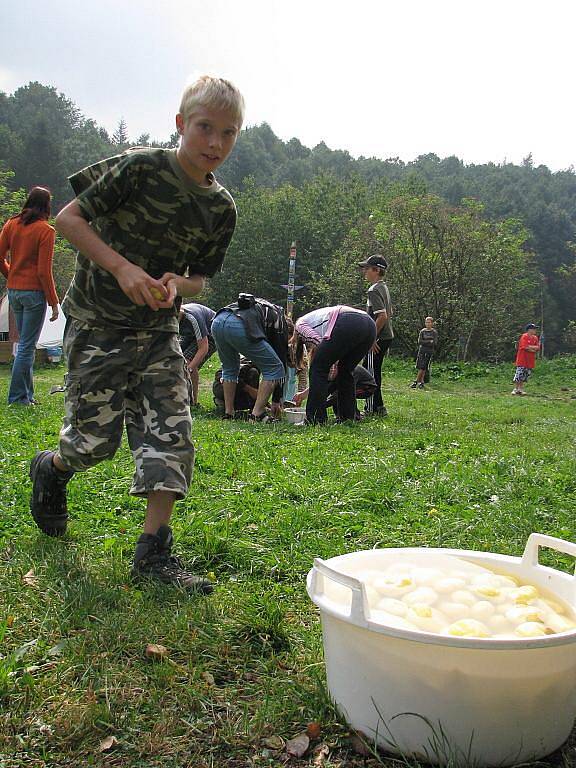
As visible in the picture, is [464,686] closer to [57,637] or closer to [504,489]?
[57,637]

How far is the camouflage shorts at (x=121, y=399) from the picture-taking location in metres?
3.00

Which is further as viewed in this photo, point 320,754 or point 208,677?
point 208,677

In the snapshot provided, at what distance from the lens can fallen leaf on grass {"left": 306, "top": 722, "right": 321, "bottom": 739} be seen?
186 cm

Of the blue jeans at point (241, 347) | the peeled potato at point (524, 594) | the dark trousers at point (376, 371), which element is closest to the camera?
the peeled potato at point (524, 594)

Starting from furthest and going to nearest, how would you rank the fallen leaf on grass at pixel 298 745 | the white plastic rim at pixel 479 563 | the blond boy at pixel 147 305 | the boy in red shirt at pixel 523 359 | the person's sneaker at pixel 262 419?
1. the boy in red shirt at pixel 523 359
2. the person's sneaker at pixel 262 419
3. the blond boy at pixel 147 305
4. the fallen leaf on grass at pixel 298 745
5. the white plastic rim at pixel 479 563

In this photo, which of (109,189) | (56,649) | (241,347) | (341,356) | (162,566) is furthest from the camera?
(241,347)

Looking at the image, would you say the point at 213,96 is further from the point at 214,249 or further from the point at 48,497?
the point at 48,497

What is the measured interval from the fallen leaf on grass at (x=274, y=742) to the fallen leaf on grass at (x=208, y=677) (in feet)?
1.02

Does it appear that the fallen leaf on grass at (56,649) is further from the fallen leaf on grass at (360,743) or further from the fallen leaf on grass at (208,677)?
the fallen leaf on grass at (360,743)

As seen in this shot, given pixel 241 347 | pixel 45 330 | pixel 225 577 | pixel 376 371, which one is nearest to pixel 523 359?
pixel 376 371

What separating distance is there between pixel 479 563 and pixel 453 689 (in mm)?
702

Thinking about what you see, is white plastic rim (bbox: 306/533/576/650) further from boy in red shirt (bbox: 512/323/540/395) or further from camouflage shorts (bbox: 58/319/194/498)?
boy in red shirt (bbox: 512/323/540/395)

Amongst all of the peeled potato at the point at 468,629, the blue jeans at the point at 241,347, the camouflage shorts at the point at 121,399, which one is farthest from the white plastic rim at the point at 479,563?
the blue jeans at the point at 241,347

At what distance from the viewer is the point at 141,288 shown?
2.64 meters
